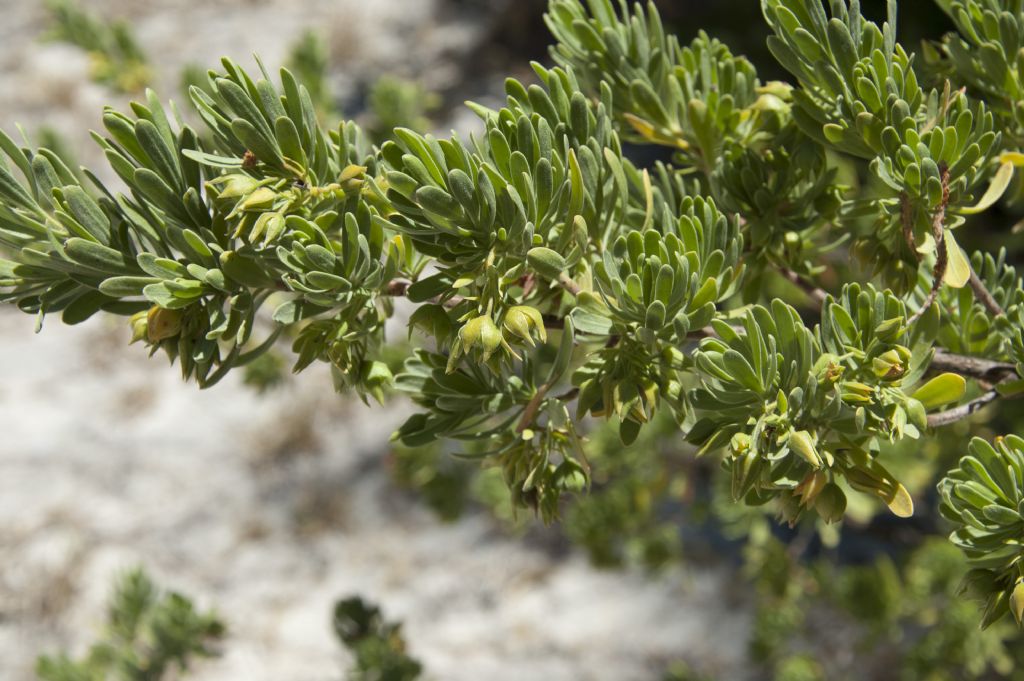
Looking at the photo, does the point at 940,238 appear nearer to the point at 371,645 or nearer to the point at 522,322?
the point at 522,322

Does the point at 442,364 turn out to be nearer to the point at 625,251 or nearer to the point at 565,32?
the point at 625,251

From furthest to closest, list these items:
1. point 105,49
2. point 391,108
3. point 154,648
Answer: point 105,49, point 391,108, point 154,648

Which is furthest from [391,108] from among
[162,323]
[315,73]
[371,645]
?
[162,323]

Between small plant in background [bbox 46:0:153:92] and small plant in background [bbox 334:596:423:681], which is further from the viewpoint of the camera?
small plant in background [bbox 46:0:153:92]

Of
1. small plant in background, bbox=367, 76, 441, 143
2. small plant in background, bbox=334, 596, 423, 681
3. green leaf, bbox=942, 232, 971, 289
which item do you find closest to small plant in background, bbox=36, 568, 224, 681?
small plant in background, bbox=334, 596, 423, 681

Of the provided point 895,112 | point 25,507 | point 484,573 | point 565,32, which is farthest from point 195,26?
point 895,112

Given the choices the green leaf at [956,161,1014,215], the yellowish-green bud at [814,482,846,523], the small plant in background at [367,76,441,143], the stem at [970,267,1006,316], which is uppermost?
the small plant in background at [367,76,441,143]

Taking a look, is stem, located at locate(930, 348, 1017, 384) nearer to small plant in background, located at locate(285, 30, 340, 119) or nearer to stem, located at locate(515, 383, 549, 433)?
stem, located at locate(515, 383, 549, 433)
